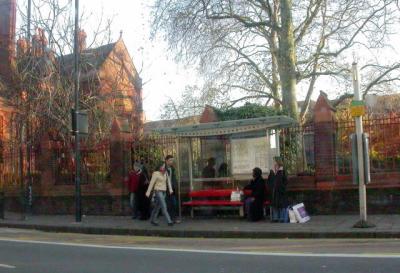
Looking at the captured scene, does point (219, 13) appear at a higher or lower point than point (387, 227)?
higher

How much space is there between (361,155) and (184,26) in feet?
41.9

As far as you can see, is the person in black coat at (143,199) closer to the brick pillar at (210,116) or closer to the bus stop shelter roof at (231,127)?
the bus stop shelter roof at (231,127)

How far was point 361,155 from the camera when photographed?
44.6 ft

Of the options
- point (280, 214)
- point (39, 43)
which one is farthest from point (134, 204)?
point (39, 43)

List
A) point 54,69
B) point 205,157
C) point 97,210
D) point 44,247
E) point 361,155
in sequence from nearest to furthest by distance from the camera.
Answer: point 44,247 < point 361,155 < point 205,157 < point 97,210 < point 54,69

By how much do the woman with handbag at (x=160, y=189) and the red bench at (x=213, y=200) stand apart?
148 centimetres

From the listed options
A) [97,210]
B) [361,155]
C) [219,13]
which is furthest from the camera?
[219,13]

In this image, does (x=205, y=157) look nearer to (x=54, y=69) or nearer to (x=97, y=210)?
(x=97, y=210)

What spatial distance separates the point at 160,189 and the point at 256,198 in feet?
9.08

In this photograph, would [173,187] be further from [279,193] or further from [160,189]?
[279,193]

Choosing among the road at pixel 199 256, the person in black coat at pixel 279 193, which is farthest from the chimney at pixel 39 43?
the person in black coat at pixel 279 193

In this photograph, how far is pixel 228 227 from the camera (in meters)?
15.1

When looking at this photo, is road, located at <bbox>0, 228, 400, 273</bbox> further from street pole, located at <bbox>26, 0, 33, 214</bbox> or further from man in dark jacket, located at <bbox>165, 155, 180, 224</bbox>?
street pole, located at <bbox>26, 0, 33, 214</bbox>

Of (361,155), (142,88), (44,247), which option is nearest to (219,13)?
(142,88)
